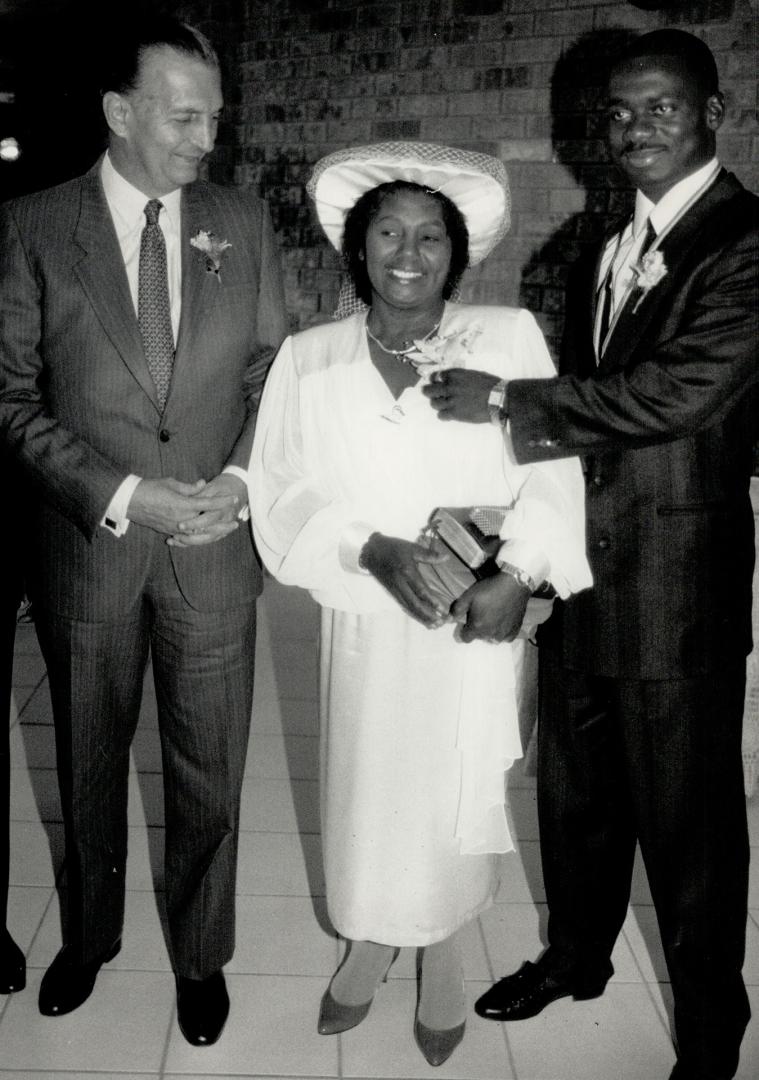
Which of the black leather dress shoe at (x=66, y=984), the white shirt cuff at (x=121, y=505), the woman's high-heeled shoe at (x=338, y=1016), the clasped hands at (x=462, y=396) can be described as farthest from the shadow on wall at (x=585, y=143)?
the black leather dress shoe at (x=66, y=984)

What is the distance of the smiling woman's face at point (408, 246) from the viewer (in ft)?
6.43

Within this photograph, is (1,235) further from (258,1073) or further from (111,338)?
(258,1073)

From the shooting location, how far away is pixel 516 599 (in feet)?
6.16

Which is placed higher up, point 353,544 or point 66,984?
point 353,544

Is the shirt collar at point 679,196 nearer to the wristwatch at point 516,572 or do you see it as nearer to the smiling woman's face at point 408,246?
the smiling woman's face at point 408,246

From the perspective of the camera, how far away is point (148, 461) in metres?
2.03

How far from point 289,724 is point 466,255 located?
2270 millimetres

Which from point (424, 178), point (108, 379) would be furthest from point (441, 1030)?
point (424, 178)

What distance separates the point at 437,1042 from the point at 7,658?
3.85 feet

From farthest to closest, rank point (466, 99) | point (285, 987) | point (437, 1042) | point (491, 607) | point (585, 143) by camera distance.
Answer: point (466, 99)
point (585, 143)
point (285, 987)
point (437, 1042)
point (491, 607)

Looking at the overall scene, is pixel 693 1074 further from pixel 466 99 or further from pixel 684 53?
pixel 466 99

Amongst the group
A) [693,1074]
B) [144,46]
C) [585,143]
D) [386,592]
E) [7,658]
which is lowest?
[693,1074]

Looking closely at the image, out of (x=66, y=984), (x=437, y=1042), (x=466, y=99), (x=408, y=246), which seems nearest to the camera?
(x=408, y=246)

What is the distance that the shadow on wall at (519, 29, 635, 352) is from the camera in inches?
166
